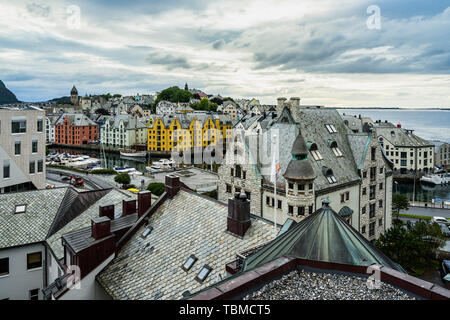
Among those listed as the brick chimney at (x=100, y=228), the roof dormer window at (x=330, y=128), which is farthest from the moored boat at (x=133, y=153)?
the brick chimney at (x=100, y=228)

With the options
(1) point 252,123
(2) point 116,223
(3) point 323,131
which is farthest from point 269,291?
(1) point 252,123

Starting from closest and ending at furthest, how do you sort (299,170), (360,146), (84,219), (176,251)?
(176,251) → (299,170) → (84,219) → (360,146)

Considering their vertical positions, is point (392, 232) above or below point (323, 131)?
below

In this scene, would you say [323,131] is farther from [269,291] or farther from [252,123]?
[252,123]

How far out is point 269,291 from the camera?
844cm

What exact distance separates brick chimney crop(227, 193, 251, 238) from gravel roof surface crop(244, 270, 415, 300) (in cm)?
755

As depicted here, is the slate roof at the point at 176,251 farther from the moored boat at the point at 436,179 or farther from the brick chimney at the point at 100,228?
the moored boat at the point at 436,179

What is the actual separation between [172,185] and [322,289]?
15.3 metres

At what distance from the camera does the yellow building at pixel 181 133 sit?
128 meters

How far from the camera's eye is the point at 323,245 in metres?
10.7

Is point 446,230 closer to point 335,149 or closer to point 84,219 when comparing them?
point 335,149

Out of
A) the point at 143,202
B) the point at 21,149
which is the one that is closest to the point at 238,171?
the point at 143,202

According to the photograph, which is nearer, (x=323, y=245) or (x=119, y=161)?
(x=323, y=245)
